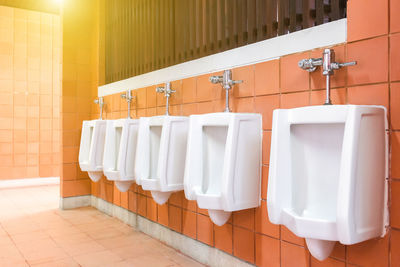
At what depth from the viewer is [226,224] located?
6.50 feet

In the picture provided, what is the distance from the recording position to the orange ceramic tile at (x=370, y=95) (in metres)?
1.27

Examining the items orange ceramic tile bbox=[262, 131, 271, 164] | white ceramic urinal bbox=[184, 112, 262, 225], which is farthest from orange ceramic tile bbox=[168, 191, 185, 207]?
orange ceramic tile bbox=[262, 131, 271, 164]

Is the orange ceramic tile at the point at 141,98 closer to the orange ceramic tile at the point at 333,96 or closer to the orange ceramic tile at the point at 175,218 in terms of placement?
the orange ceramic tile at the point at 175,218

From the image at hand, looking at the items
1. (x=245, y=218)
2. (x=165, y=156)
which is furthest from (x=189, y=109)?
(x=245, y=218)

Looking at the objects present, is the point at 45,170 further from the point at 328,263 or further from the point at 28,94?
the point at 328,263

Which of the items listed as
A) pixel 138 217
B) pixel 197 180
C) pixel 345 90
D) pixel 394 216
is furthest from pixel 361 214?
pixel 138 217

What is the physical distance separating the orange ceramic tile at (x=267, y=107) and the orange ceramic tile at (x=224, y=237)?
0.67 m

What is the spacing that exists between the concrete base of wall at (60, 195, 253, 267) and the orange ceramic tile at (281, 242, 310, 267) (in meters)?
0.28

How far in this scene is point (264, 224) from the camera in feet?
5.69

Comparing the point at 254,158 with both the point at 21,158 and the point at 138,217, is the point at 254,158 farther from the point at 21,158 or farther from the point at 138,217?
the point at 21,158

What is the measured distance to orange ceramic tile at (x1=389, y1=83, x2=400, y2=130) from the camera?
1.23m

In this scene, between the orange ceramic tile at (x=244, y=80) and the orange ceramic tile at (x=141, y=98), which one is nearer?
the orange ceramic tile at (x=244, y=80)

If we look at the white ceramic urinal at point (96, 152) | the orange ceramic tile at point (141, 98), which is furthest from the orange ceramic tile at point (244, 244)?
the white ceramic urinal at point (96, 152)

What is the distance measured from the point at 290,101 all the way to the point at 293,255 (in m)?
0.75
